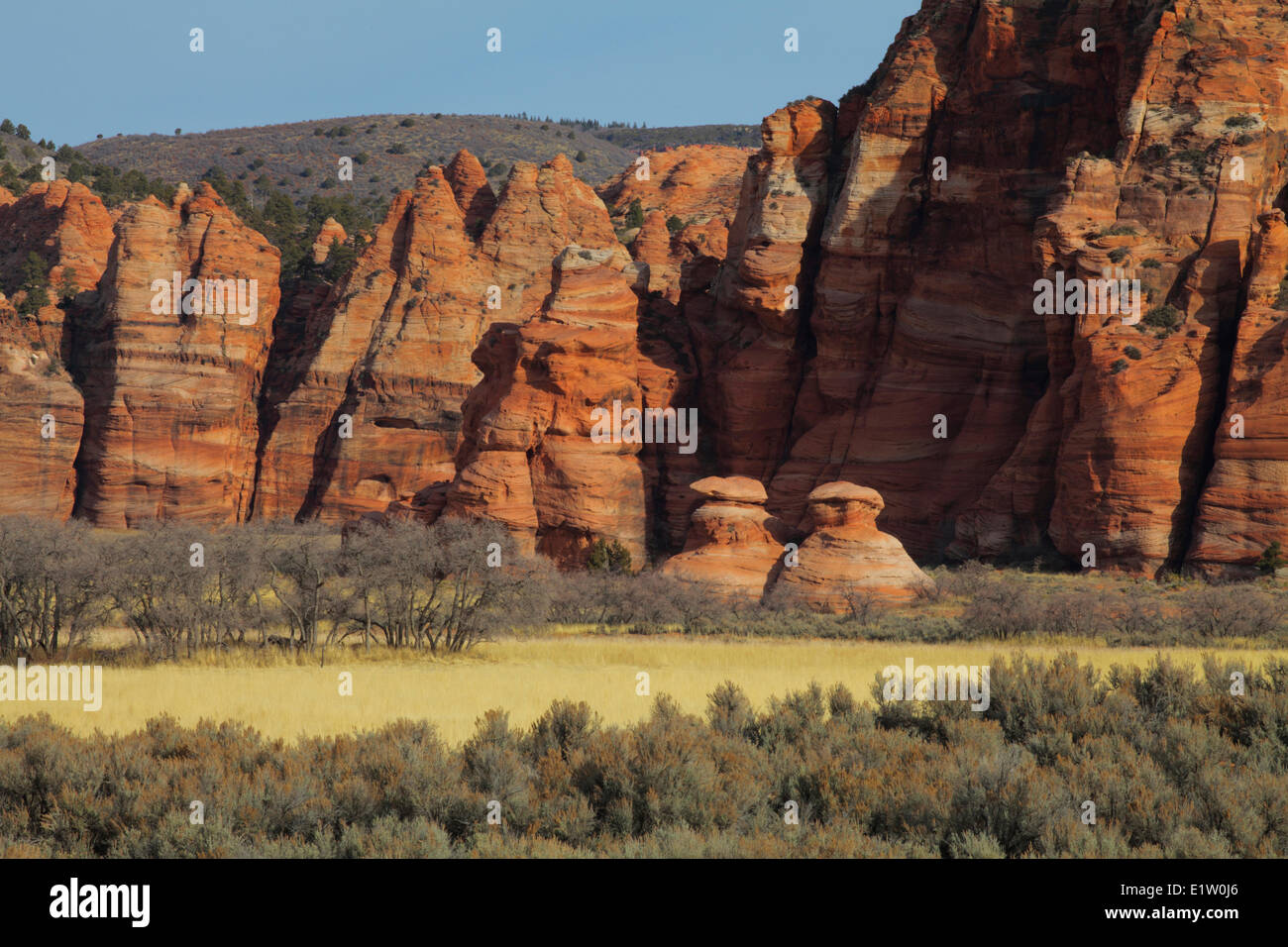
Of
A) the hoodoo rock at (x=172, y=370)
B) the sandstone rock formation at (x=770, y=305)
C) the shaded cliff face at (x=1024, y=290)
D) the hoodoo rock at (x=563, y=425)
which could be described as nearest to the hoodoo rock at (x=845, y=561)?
the shaded cliff face at (x=1024, y=290)

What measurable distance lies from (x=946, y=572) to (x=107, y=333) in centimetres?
5719

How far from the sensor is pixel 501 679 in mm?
25234

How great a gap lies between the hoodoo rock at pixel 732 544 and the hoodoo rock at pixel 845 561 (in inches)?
69.4

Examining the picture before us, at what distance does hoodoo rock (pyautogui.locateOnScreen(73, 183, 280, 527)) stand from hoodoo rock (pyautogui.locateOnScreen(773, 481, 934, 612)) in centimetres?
4594

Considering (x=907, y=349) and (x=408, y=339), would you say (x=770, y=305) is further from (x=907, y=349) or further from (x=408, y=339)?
(x=408, y=339)

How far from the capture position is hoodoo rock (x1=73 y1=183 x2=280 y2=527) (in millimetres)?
77375

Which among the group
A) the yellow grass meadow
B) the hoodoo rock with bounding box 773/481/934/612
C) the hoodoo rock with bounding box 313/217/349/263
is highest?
the hoodoo rock with bounding box 313/217/349/263

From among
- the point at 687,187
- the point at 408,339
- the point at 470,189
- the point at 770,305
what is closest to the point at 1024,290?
the point at 770,305

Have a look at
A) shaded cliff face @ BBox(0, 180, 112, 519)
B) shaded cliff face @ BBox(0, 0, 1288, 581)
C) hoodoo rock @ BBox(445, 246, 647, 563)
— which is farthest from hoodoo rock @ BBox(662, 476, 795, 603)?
shaded cliff face @ BBox(0, 180, 112, 519)

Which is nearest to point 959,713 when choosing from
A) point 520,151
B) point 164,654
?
point 164,654

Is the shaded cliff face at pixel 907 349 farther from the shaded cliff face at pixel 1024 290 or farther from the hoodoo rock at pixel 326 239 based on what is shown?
the hoodoo rock at pixel 326 239

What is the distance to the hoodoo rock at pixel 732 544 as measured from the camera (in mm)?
45562

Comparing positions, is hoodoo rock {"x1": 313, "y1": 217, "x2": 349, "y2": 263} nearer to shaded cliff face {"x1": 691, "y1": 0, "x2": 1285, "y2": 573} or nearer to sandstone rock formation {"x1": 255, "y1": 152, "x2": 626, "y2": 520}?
sandstone rock formation {"x1": 255, "y1": 152, "x2": 626, "y2": 520}

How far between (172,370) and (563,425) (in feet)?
122
